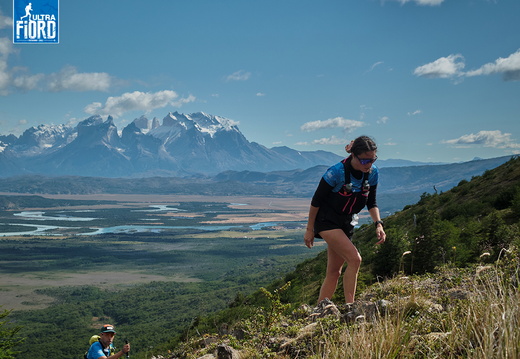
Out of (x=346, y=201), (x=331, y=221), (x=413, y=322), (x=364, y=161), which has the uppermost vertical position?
(x=364, y=161)

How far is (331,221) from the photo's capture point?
5398 mm

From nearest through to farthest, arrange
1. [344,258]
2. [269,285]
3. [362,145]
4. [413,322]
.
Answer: [413,322]
[362,145]
[344,258]
[269,285]

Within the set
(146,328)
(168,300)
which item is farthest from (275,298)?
(168,300)

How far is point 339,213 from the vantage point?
5.43 metres

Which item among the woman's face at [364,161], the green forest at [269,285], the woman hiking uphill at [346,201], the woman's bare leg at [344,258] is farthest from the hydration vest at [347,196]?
the green forest at [269,285]

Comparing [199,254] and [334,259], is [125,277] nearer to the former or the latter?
[199,254]

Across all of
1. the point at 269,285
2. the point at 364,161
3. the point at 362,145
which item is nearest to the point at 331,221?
the point at 364,161

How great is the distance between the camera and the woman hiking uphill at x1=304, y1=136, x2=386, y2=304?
5281 mm

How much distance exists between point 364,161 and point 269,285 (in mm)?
36650

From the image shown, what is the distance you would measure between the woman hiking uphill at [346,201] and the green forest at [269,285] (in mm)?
522

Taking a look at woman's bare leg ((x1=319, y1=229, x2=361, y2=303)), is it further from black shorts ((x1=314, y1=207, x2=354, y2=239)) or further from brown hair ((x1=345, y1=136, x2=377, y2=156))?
brown hair ((x1=345, y1=136, x2=377, y2=156))

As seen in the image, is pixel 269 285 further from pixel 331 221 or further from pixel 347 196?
pixel 347 196

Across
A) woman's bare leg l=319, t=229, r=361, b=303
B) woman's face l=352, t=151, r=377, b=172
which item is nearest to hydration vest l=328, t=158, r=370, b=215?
woman's face l=352, t=151, r=377, b=172

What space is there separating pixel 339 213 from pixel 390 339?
2589 millimetres
